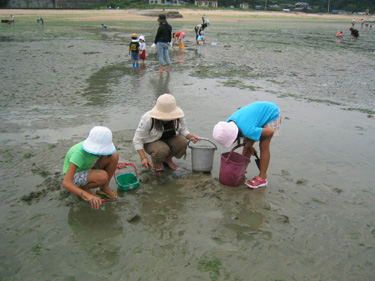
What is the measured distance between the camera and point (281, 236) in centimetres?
283

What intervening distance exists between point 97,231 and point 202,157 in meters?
1.56

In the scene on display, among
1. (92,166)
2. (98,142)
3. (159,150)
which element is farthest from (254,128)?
(92,166)

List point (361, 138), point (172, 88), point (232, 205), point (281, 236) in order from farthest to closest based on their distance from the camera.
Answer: point (172, 88), point (361, 138), point (232, 205), point (281, 236)

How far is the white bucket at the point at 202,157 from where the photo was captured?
377 centimetres

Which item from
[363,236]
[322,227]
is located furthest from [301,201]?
[363,236]

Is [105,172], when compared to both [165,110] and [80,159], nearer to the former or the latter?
[80,159]

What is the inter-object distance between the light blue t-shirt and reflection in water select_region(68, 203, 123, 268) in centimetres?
164

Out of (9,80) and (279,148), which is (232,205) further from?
(9,80)

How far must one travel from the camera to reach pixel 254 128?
3.37 metres

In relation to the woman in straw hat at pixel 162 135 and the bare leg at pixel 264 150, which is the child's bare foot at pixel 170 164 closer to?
the woman in straw hat at pixel 162 135

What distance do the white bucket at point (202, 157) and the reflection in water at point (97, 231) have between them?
1.20 metres

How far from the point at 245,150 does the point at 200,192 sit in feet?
2.80

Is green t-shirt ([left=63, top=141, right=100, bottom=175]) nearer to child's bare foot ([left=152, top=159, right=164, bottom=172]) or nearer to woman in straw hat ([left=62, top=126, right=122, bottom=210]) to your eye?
woman in straw hat ([left=62, top=126, right=122, bottom=210])

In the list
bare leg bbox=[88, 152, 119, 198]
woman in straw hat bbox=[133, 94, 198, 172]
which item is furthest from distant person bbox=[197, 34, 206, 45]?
bare leg bbox=[88, 152, 119, 198]
